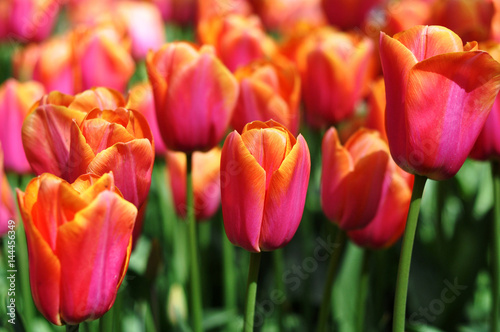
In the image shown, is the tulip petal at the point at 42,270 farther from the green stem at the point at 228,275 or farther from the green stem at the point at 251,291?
the green stem at the point at 228,275

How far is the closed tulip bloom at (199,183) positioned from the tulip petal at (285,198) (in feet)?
1.72

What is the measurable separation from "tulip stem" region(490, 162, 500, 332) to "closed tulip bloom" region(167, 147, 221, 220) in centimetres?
56

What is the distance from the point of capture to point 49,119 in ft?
2.54

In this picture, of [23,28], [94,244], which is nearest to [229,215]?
[94,244]

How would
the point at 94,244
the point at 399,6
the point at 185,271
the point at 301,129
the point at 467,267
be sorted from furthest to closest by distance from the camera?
the point at 301,129, the point at 399,6, the point at 185,271, the point at 467,267, the point at 94,244

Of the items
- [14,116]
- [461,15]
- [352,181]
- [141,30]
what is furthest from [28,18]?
[352,181]

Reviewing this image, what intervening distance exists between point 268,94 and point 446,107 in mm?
390

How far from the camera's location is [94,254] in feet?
2.08

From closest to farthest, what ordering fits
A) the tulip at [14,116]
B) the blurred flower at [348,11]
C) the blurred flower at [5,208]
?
the blurred flower at [5,208] → the tulip at [14,116] → the blurred flower at [348,11]

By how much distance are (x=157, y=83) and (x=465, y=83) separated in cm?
47

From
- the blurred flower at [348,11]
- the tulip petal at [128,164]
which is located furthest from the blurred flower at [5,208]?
the blurred flower at [348,11]

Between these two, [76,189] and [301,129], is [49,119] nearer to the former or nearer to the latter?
[76,189]

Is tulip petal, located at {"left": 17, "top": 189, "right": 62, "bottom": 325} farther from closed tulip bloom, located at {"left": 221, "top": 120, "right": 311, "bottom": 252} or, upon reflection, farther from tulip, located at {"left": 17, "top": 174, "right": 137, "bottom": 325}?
closed tulip bloom, located at {"left": 221, "top": 120, "right": 311, "bottom": 252}

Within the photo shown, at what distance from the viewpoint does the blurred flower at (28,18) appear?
1.86 meters
